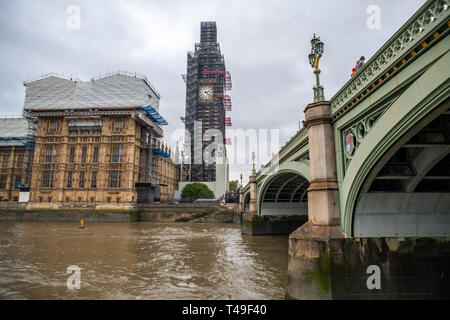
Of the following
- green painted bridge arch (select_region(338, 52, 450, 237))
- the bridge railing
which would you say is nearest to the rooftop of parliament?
green painted bridge arch (select_region(338, 52, 450, 237))

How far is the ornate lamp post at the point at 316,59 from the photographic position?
306 inches

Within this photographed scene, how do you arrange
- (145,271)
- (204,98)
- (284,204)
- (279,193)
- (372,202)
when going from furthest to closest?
(204,98) < (284,204) < (279,193) < (145,271) < (372,202)

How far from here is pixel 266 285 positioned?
10.2 m

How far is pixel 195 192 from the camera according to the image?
66500mm

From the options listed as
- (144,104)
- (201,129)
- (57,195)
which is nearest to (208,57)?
(201,129)

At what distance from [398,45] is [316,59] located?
11.3ft

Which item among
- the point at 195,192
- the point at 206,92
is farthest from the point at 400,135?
the point at 206,92

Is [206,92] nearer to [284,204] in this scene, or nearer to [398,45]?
[284,204]

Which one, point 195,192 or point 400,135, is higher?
point 195,192

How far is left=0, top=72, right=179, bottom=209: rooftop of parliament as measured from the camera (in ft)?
166

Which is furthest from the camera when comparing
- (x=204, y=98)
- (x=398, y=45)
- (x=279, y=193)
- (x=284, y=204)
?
(x=204, y=98)
